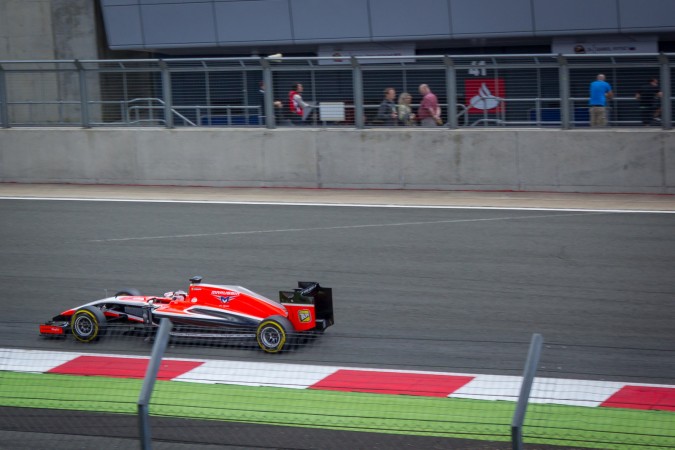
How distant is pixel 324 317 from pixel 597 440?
3.76m

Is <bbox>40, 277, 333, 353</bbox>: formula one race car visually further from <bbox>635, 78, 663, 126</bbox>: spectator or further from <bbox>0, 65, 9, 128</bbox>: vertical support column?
<bbox>0, 65, 9, 128</bbox>: vertical support column

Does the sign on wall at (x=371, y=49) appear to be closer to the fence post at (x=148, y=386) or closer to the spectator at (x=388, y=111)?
the spectator at (x=388, y=111)

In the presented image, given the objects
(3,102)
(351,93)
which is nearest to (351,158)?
(351,93)

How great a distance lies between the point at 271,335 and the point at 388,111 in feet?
33.5

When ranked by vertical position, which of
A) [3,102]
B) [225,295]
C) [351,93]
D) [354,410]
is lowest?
[354,410]

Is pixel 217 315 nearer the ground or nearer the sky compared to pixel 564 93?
nearer the ground

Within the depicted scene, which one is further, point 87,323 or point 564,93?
point 564,93

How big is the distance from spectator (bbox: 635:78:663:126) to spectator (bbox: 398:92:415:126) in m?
4.09

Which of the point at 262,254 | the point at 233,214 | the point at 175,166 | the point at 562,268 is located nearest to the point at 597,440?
the point at 562,268

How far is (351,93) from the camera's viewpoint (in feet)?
61.4

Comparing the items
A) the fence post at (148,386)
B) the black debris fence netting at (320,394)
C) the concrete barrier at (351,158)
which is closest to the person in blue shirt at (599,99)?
the concrete barrier at (351,158)

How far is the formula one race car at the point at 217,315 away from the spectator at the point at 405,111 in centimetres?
951

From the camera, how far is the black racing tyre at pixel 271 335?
8.98m

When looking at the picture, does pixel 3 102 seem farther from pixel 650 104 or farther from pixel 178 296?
pixel 650 104
